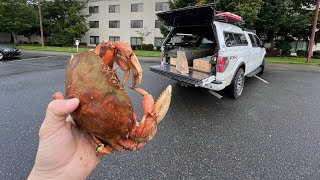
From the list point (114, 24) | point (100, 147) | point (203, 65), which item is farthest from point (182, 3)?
point (100, 147)

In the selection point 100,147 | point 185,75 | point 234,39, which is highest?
point 234,39

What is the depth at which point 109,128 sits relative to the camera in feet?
5.16

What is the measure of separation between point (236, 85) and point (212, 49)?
83.7 inches

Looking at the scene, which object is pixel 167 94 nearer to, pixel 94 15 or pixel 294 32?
pixel 294 32

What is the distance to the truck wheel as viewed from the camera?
238 inches

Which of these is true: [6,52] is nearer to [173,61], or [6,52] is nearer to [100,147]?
[173,61]

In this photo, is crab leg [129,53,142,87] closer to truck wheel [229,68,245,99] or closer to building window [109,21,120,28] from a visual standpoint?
truck wheel [229,68,245,99]

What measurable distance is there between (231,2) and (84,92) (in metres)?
18.6

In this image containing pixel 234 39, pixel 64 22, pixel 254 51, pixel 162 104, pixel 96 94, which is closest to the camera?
pixel 96 94

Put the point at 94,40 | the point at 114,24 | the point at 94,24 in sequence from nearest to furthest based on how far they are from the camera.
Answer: the point at 114,24 < the point at 94,24 < the point at 94,40

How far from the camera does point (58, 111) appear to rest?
4.93 feet

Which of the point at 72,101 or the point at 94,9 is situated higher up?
the point at 94,9

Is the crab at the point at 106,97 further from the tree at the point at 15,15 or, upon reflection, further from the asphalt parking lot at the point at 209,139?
the tree at the point at 15,15

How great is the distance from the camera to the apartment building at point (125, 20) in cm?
3272
